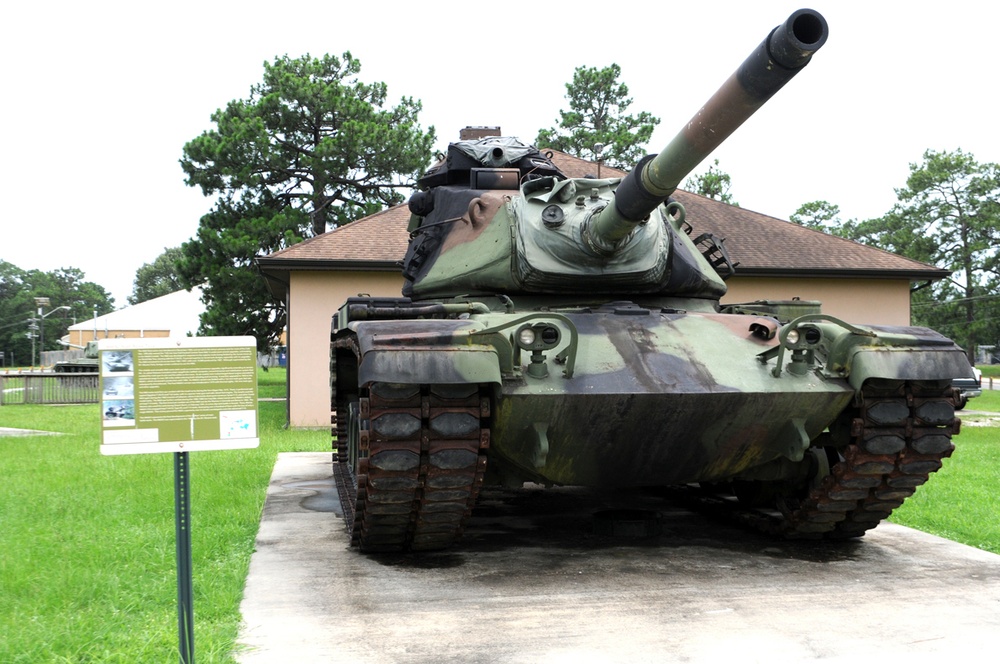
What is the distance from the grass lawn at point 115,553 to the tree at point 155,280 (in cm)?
8990

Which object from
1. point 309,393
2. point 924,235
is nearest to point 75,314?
point 924,235

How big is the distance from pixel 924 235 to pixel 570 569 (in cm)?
4913

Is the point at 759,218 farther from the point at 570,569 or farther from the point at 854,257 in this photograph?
the point at 570,569

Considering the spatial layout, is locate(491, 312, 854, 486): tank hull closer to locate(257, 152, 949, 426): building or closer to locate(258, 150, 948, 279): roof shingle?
locate(257, 152, 949, 426): building

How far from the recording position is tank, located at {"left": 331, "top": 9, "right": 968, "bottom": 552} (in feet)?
18.6

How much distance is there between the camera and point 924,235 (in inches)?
1973

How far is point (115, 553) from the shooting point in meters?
6.59

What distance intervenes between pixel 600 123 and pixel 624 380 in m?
34.7

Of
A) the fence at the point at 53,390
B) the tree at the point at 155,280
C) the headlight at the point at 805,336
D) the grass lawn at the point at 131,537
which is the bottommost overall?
the grass lawn at the point at 131,537

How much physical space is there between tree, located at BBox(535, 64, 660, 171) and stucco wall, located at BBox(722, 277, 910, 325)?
51.1 ft

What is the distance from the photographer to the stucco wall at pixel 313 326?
18.1m

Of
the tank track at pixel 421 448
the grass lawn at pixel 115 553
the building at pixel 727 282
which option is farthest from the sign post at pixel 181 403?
the building at pixel 727 282

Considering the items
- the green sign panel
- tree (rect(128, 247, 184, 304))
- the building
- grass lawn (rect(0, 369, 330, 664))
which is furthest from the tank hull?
tree (rect(128, 247, 184, 304))

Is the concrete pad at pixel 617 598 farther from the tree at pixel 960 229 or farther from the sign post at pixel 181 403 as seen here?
the tree at pixel 960 229
